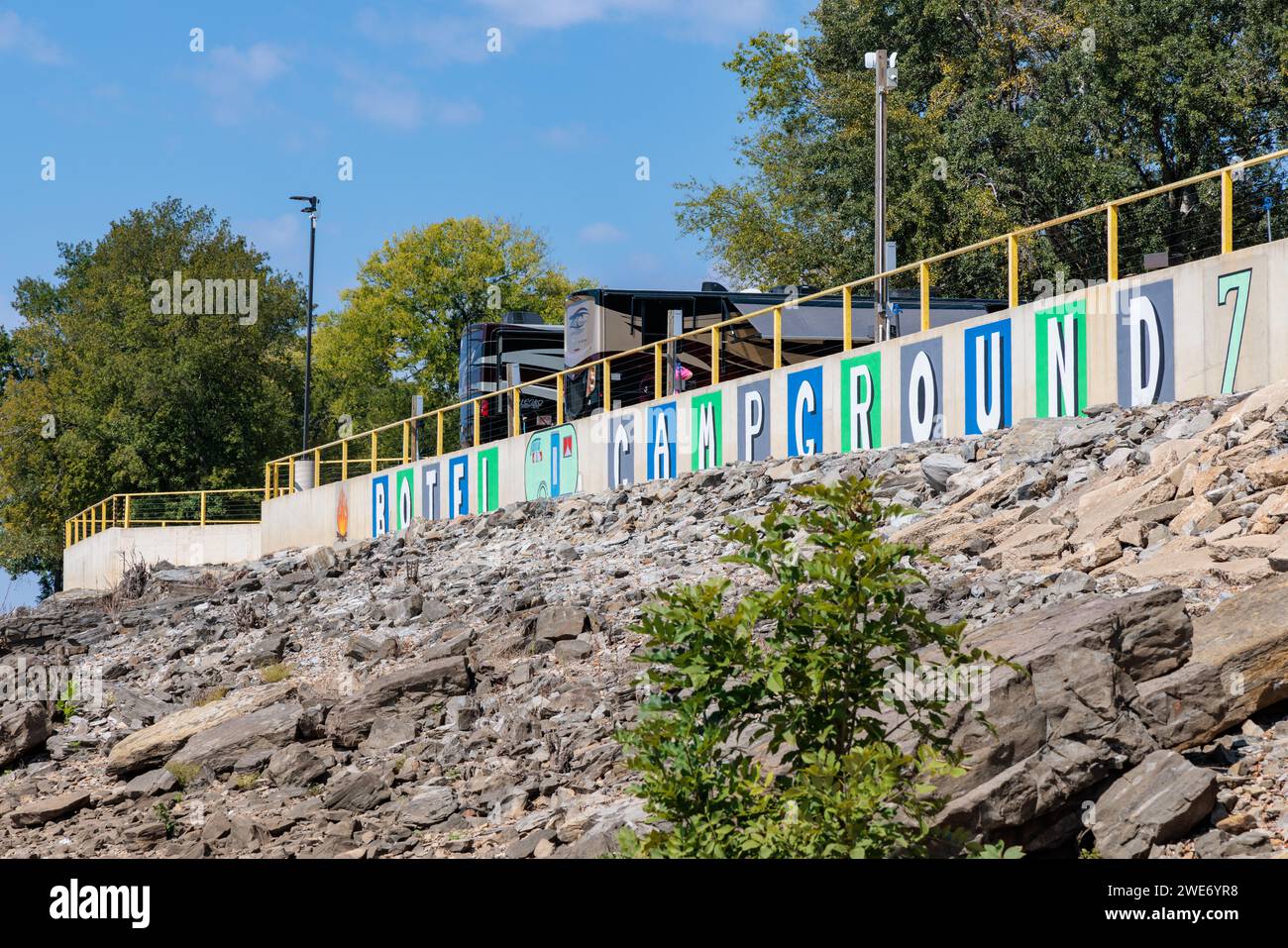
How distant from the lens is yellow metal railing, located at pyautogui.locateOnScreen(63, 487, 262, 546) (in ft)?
134

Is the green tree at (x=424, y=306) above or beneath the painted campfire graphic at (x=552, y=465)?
above

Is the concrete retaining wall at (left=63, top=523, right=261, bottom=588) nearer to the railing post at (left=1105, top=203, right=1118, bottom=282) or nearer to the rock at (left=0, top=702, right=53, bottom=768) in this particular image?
the rock at (left=0, top=702, right=53, bottom=768)

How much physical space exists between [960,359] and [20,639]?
16904mm

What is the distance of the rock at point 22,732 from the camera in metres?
15.2

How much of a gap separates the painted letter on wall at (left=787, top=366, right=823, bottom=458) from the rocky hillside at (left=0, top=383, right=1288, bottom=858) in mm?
566

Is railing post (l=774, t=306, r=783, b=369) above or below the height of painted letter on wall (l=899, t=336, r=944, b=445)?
above

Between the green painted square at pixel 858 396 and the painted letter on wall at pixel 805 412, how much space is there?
49cm

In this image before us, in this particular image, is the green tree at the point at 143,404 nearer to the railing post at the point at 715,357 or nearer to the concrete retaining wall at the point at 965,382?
the concrete retaining wall at the point at 965,382

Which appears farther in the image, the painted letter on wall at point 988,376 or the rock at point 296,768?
the painted letter on wall at point 988,376

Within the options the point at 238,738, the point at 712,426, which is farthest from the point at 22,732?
the point at 712,426

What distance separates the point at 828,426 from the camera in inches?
779

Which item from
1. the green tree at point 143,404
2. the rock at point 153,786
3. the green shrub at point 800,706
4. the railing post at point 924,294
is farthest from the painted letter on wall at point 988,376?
the green tree at point 143,404

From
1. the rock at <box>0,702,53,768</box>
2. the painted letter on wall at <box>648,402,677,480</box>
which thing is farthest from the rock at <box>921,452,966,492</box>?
the rock at <box>0,702,53,768</box>

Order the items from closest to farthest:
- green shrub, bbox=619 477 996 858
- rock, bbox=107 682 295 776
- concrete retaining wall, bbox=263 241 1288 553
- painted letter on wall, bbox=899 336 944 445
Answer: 1. green shrub, bbox=619 477 996 858
2. rock, bbox=107 682 295 776
3. concrete retaining wall, bbox=263 241 1288 553
4. painted letter on wall, bbox=899 336 944 445
